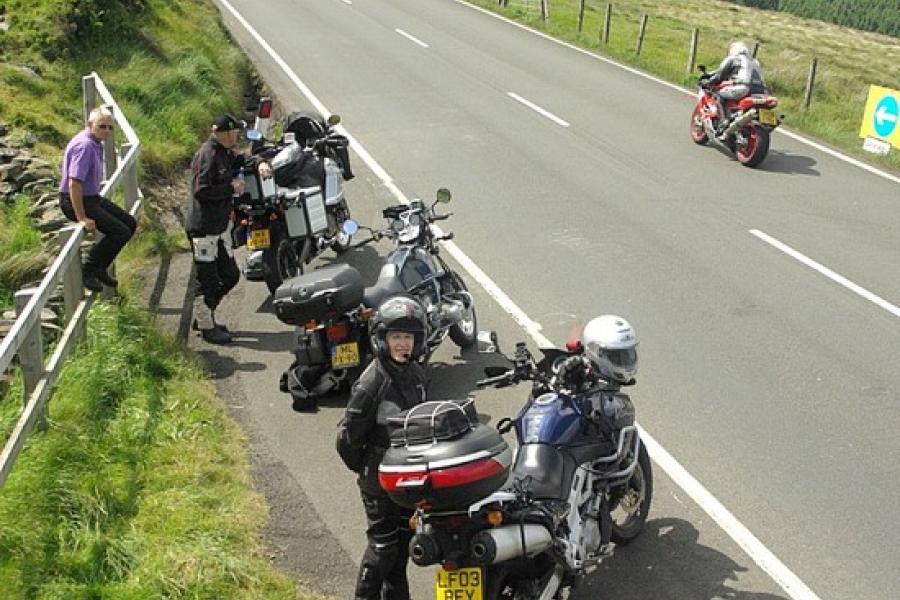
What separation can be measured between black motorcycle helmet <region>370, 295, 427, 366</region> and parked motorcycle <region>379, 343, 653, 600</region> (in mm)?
623

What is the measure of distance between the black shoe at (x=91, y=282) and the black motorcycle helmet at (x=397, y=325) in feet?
13.1

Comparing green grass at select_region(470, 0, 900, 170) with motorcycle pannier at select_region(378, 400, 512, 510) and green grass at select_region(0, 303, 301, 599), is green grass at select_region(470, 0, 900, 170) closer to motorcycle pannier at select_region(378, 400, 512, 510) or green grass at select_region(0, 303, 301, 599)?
green grass at select_region(0, 303, 301, 599)

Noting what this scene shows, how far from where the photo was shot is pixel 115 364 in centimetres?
862

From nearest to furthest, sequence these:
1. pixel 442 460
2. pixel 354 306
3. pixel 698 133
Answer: pixel 442 460, pixel 354 306, pixel 698 133

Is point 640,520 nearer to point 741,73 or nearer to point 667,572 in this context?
point 667,572

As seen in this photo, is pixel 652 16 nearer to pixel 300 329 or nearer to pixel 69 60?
pixel 69 60

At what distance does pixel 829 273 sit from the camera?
1206cm

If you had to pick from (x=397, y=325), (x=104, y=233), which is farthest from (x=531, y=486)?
(x=104, y=233)

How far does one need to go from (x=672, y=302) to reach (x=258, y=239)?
4.03 m

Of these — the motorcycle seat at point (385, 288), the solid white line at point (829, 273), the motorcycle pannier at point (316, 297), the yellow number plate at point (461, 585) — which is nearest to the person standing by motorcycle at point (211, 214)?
the motorcycle seat at point (385, 288)

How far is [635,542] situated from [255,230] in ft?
17.5

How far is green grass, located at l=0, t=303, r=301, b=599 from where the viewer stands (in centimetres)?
615

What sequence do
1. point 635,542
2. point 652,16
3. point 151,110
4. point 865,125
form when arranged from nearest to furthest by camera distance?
point 635,542 → point 151,110 → point 865,125 → point 652,16

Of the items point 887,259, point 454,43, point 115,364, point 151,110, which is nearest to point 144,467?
point 115,364
